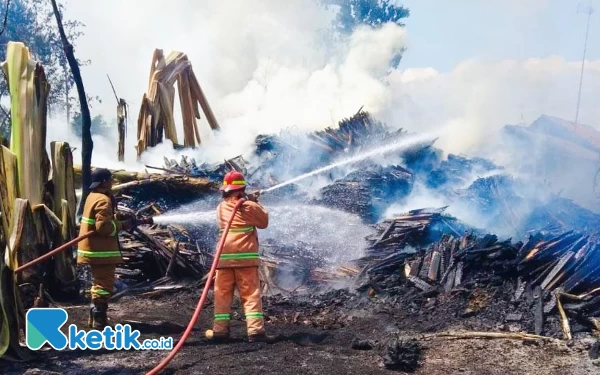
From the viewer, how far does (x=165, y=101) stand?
15367 millimetres

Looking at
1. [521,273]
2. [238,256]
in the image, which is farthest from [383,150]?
[238,256]

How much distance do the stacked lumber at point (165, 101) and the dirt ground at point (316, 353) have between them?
9.05m

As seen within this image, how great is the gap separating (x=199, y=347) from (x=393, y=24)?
112 ft

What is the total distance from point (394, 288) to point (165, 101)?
10299 mm

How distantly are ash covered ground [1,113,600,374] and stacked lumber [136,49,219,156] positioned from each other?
13.3 feet

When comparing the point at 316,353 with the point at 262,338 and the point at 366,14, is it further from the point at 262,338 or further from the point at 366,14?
the point at 366,14

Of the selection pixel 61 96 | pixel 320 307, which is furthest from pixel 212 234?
pixel 61 96

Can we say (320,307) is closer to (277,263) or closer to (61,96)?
(277,263)

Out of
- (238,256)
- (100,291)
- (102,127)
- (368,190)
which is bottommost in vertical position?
(100,291)

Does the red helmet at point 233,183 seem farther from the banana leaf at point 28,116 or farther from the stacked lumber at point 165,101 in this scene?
the stacked lumber at point 165,101

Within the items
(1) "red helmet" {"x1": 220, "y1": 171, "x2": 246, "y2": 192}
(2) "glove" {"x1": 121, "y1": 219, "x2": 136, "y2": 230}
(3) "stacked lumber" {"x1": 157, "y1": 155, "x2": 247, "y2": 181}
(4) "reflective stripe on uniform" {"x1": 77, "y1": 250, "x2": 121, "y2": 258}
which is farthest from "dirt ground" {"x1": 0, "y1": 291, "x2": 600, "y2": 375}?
(3) "stacked lumber" {"x1": 157, "y1": 155, "x2": 247, "y2": 181}

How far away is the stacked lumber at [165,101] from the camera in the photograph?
15211mm

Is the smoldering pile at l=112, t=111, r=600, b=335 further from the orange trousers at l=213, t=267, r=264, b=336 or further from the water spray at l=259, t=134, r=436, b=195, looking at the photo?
the orange trousers at l=213, t=267, r=264, b=336

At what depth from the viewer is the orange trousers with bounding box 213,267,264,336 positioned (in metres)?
5.66
